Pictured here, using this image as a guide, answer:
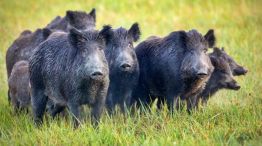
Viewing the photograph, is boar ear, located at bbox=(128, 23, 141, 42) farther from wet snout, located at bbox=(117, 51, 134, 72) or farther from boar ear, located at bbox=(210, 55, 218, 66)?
boar ear, located at bbox=(210, 55, 218, 66)

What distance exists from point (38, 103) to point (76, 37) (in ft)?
4.35


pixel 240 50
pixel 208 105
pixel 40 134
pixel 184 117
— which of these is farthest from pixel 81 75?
pixel 240 50

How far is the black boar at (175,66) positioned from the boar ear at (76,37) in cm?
156

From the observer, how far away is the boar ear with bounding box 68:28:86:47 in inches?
355

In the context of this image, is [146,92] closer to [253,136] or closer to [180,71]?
[180,71]

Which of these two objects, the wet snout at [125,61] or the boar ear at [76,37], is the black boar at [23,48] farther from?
the boar ear at [76,37]

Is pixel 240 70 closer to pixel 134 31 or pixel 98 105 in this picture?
pixel 134 31

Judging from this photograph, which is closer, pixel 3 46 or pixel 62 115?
pixel 62 115

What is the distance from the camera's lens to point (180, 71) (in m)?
9.75

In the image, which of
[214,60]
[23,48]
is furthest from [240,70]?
[23,48]

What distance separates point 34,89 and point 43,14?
1145 cm

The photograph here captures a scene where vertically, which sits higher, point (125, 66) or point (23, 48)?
point (23, 48)

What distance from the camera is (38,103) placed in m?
9.83

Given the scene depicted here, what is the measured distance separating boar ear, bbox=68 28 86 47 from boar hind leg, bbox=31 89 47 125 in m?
1.10
